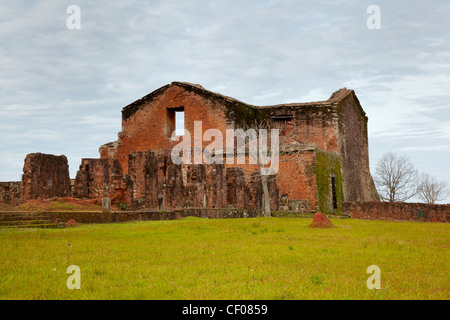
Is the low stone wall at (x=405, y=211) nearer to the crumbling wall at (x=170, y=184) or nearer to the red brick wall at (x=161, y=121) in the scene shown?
the crumbling wall at (x=170, y=184)

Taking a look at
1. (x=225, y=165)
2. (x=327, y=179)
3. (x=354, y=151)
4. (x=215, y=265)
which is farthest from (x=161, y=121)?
(x=215, y=265)

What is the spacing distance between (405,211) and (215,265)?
1553 centimetres

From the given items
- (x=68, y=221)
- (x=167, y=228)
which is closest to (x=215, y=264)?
(x=167, y=228)

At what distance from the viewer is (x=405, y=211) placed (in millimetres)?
19266

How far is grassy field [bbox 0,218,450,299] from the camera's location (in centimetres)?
452

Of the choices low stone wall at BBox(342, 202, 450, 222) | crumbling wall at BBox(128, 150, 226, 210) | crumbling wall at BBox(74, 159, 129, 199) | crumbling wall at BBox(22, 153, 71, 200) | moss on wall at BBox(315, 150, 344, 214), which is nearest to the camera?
crumbling wall at BBox(22, 153, 71, 200)

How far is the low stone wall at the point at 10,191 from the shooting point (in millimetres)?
21214

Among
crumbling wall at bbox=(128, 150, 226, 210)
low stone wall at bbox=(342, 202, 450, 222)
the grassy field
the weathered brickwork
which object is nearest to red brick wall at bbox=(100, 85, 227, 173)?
the weathered brickwork

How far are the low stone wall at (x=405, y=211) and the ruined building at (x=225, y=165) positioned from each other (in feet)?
11.1

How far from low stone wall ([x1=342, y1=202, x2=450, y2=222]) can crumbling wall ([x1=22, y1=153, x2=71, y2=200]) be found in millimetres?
12978

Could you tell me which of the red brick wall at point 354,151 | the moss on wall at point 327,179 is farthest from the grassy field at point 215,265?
the red brick wall at point 354,151

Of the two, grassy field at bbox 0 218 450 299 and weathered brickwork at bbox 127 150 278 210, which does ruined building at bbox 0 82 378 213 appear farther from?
grassy field at bbox 0 218 450 299
